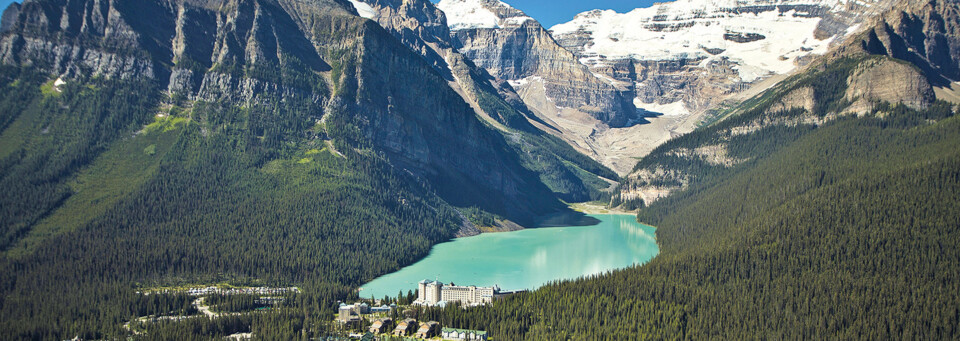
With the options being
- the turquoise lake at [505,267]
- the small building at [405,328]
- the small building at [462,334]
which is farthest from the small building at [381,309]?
the turquoise lake at [505,267]

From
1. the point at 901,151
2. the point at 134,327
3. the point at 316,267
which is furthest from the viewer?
the point at 901,151

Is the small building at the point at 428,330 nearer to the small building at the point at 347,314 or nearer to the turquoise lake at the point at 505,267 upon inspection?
the small building at the point at 347,314

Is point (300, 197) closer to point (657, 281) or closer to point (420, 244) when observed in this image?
point (420, 244)

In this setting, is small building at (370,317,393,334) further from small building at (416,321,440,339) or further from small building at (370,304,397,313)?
small building at (370,304,397,313)

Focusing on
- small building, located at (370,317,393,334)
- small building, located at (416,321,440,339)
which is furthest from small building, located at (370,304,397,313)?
small building, located at (416,321,440,339)

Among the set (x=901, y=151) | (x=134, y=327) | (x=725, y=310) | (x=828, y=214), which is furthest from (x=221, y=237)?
(x=901, y=151)
